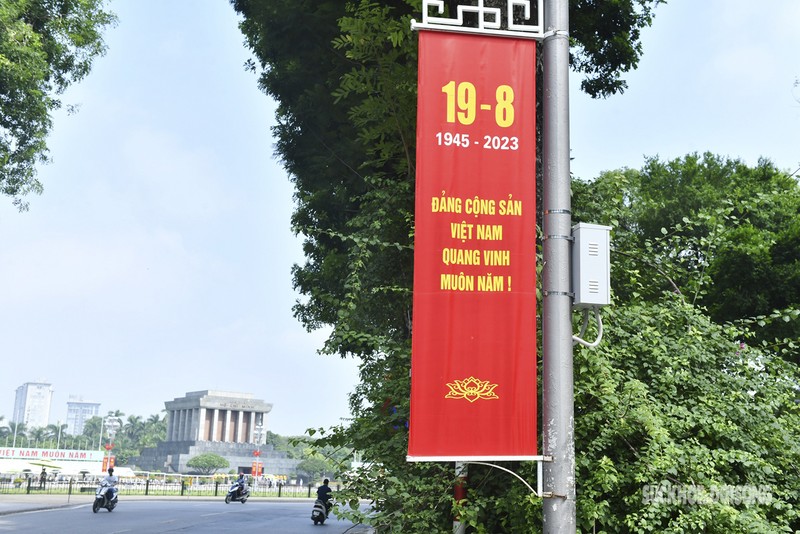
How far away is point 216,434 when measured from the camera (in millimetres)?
114875

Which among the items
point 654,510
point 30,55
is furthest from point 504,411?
point 30,55

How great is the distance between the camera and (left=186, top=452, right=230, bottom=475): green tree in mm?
101000

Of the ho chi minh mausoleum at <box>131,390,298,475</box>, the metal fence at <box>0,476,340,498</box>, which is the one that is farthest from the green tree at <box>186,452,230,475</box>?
the metal fence at <box>0,476,340,498</box>

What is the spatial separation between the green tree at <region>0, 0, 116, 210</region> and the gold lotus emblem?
54.1 feet

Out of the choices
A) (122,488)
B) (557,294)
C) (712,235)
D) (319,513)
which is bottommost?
(122,488)

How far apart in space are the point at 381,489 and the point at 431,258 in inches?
140

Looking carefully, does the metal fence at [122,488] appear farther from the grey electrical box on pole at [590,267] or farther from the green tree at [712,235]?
the grey electrical box on pole at [590,267]

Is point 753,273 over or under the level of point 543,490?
over

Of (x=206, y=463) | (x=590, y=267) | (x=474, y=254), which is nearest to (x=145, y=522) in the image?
(x=474, y=254)

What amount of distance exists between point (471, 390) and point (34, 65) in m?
17.8

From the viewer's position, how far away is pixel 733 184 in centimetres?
3036

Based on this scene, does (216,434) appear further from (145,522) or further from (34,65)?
(34,65)

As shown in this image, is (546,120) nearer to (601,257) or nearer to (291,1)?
(601,257)

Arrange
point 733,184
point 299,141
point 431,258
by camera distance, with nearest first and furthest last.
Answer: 1. point 431,258
2. point 299,141
3. point 733,184
